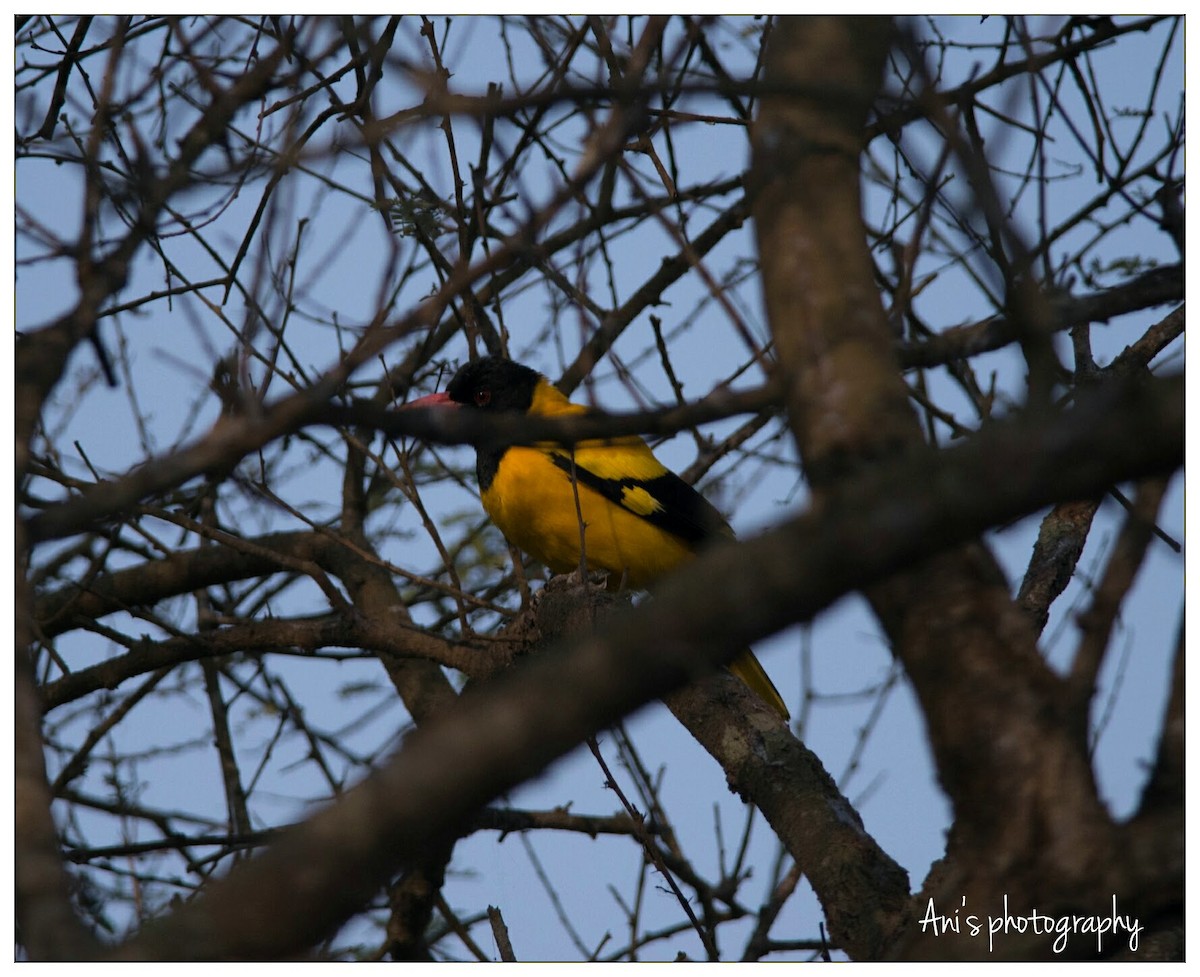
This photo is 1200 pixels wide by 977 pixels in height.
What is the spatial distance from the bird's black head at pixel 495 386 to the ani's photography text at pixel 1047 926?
12.5 ft

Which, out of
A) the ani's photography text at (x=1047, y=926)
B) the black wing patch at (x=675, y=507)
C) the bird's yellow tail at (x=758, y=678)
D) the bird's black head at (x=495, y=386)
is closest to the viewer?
the ani's photography text at (x=1047, y=926)

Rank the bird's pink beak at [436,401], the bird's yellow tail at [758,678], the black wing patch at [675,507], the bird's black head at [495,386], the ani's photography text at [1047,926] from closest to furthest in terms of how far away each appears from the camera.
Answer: the ani's photography text at [1047,926] → the bird's pink beak at [436,401] → the bird's yellow tail at [758,678] → the black wing patch at [675,507] → the bird's black head at [495,386]

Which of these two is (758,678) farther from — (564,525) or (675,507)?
(564,525)

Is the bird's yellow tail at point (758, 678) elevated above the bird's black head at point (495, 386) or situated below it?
below

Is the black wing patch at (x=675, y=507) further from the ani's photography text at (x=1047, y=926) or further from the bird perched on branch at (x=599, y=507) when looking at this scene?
the ani's photography text at (x=1047, y=926)

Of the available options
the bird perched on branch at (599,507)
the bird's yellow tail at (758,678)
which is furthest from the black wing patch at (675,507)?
the bird's yellow tail at (758,678)

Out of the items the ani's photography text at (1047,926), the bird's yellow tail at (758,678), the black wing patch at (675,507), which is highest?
the black wing patch at (675,507)

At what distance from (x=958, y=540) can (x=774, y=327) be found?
65cm

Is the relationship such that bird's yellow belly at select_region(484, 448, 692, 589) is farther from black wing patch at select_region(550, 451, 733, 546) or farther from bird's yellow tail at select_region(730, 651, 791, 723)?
bird's yellow tail at select_region(730, 651, 791, 723)

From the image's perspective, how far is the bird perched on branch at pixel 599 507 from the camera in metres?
4.57

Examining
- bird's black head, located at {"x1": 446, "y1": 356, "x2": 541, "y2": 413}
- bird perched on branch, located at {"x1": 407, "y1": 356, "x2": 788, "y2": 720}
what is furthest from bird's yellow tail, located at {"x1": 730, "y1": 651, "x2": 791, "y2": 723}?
bird's black head, located at {"x1": 446, "y1": 356, "x2": 541, "y2": 413}

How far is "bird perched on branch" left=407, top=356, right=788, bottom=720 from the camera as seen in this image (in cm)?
457

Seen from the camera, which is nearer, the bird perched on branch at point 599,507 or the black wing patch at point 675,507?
the bird perched on branch at point 599,507

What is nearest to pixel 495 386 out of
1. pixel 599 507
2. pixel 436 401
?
pixel 436 401
